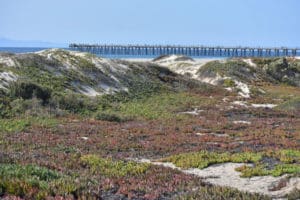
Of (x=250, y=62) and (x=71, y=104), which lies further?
(x=250, y=62)

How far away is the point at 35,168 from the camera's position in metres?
14.6

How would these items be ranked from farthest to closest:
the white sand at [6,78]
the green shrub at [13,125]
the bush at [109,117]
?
the white sand at [6,78] → the bush at [109,117] → the green shrub at [13,125]

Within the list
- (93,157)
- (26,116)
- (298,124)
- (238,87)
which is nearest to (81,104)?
(26,116)

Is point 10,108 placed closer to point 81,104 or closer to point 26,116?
point 26,116

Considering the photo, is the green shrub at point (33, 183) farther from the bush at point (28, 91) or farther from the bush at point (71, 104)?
the bush at point (28, 91)

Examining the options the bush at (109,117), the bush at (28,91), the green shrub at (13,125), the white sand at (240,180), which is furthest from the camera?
the bush at (28,91)

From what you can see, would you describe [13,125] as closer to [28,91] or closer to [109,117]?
[109,117]

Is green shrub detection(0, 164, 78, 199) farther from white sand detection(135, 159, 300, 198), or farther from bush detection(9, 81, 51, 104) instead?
bush detection(9, 81, 51, 104)

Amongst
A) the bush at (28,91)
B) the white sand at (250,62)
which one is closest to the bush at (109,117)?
the bush at (28,91)

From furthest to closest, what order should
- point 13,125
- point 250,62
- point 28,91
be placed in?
point 250,62, point 28,91, point 13,125

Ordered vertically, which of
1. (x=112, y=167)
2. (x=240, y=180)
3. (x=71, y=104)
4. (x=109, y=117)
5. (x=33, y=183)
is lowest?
(x=109, y=117)

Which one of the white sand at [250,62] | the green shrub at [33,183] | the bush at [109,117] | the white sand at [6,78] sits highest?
the green shrub at [33,183]

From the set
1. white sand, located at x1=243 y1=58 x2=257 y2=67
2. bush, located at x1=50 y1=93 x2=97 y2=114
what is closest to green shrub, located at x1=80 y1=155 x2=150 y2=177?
bush, located at x1=50 y1=93 x2=97 y2=114

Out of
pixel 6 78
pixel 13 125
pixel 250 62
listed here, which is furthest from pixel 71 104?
pixel 250 62
